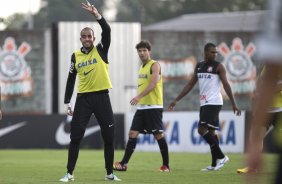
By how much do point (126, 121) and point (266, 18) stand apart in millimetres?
20579

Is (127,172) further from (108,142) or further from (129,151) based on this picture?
(108,142)

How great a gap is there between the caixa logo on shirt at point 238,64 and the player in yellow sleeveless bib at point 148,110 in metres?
21.4

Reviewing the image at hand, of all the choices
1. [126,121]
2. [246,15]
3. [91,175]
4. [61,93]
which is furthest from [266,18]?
[246,15]

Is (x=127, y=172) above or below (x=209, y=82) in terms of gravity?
below

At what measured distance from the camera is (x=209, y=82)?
14.6 meters

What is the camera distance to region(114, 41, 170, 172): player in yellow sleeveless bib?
14.3 meters

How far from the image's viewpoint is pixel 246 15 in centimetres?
4978

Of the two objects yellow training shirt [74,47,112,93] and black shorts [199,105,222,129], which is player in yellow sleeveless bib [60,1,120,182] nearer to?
yellow training shirt [74,47,112,93]

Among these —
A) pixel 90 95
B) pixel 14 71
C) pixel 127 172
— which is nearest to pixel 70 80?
pixel 90 95

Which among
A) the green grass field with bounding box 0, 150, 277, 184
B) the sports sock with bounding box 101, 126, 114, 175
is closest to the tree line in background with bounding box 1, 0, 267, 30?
the green grass field with bounding box 0, 150, 277, 184

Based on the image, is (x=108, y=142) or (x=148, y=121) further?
(x=148, y=121)

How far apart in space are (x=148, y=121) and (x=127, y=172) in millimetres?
967

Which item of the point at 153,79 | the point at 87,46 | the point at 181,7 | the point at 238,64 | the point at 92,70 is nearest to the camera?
the point at 87,46

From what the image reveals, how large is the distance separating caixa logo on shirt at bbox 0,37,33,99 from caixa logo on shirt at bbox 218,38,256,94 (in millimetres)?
8078
